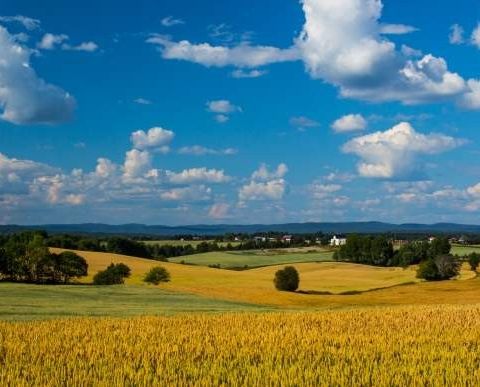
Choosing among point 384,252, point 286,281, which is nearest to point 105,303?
point 286,281

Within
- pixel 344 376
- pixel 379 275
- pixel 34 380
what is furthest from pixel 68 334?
pixel 379 275

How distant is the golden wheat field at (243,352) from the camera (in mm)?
11492

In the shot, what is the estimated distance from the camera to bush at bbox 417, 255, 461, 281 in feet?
363

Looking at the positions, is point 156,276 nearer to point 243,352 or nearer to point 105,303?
point 105,303

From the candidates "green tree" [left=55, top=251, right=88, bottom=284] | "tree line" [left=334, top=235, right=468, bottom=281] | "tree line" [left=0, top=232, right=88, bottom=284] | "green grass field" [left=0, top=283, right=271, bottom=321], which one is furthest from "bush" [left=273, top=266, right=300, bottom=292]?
"tree line" [left=334, top=235, right=468, bottom=281]

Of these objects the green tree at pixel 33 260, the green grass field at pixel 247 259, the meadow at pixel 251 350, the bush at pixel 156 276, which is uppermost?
the meadow at pixel 251 350

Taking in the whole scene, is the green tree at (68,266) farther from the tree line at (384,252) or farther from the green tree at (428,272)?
the tree line at (384,252)

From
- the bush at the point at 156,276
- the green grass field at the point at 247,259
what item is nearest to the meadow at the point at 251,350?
the bush at the point at 156,276

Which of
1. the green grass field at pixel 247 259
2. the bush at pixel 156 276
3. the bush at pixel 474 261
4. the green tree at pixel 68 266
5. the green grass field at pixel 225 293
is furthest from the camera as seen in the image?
the green grass field at pixel 247 259

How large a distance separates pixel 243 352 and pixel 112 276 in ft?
253

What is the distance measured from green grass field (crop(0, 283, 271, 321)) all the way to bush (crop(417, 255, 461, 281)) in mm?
66367

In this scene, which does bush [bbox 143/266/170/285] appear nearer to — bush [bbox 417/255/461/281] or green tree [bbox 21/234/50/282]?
green tree [bbox 21/234/50/282]

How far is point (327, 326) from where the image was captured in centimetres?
2106

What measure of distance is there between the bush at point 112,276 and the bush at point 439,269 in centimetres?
5190
